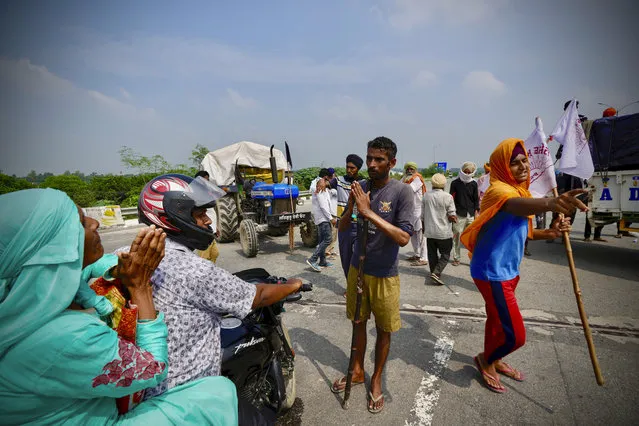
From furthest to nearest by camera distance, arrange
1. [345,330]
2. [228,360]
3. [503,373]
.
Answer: [345,330] → [503,373] → [228,360]

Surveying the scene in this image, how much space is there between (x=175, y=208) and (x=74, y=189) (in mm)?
23388

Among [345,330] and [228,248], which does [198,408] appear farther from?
[228,248]

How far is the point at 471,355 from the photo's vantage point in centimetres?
305

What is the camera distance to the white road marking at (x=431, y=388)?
2.30 m

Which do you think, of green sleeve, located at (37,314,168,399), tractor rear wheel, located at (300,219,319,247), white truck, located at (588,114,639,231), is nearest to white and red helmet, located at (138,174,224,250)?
green sleeve, located at (37,314,168,399)

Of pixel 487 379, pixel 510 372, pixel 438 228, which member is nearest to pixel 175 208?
pixel 487 379

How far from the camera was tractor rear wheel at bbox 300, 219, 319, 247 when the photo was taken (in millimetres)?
7438

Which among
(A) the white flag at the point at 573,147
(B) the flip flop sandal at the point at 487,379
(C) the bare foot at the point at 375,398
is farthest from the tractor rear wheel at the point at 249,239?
(A) the white flag at the point at 573,147

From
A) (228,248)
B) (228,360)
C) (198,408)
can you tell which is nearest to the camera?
(198,408)

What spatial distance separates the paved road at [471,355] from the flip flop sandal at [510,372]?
2.4 inches

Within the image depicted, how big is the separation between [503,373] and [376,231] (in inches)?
73.6

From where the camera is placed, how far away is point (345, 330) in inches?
142

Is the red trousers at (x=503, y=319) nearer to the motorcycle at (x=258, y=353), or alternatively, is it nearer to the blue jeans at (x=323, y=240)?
the motorcycle at (x=258, y=353)

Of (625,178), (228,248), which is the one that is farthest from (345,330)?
(625,178)
